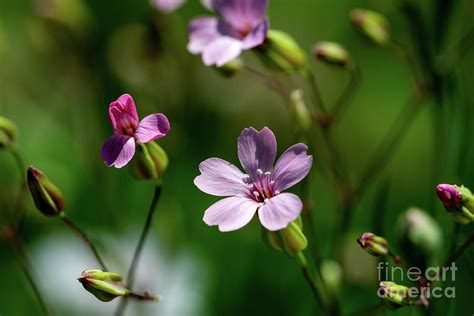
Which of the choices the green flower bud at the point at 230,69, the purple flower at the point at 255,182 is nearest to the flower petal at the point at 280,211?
the purple flower at the point at 255,182

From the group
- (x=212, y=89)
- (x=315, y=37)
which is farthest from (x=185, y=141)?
(x=315, y=37)

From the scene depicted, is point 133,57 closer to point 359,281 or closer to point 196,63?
point 196,63

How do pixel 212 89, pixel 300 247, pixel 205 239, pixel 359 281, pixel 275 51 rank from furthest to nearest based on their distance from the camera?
pixel 212 89 → pixel 205 239 → pixel 359 281 → pixel 275 51 → pixel 300 247

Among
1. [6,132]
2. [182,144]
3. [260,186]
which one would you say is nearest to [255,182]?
[260,186]

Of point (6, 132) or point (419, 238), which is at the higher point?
point (6, 132)

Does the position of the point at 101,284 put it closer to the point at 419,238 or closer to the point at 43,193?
the point at 43,193

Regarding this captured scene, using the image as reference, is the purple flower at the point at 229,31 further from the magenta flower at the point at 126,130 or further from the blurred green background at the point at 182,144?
the blurred green background at the point at 182,144
